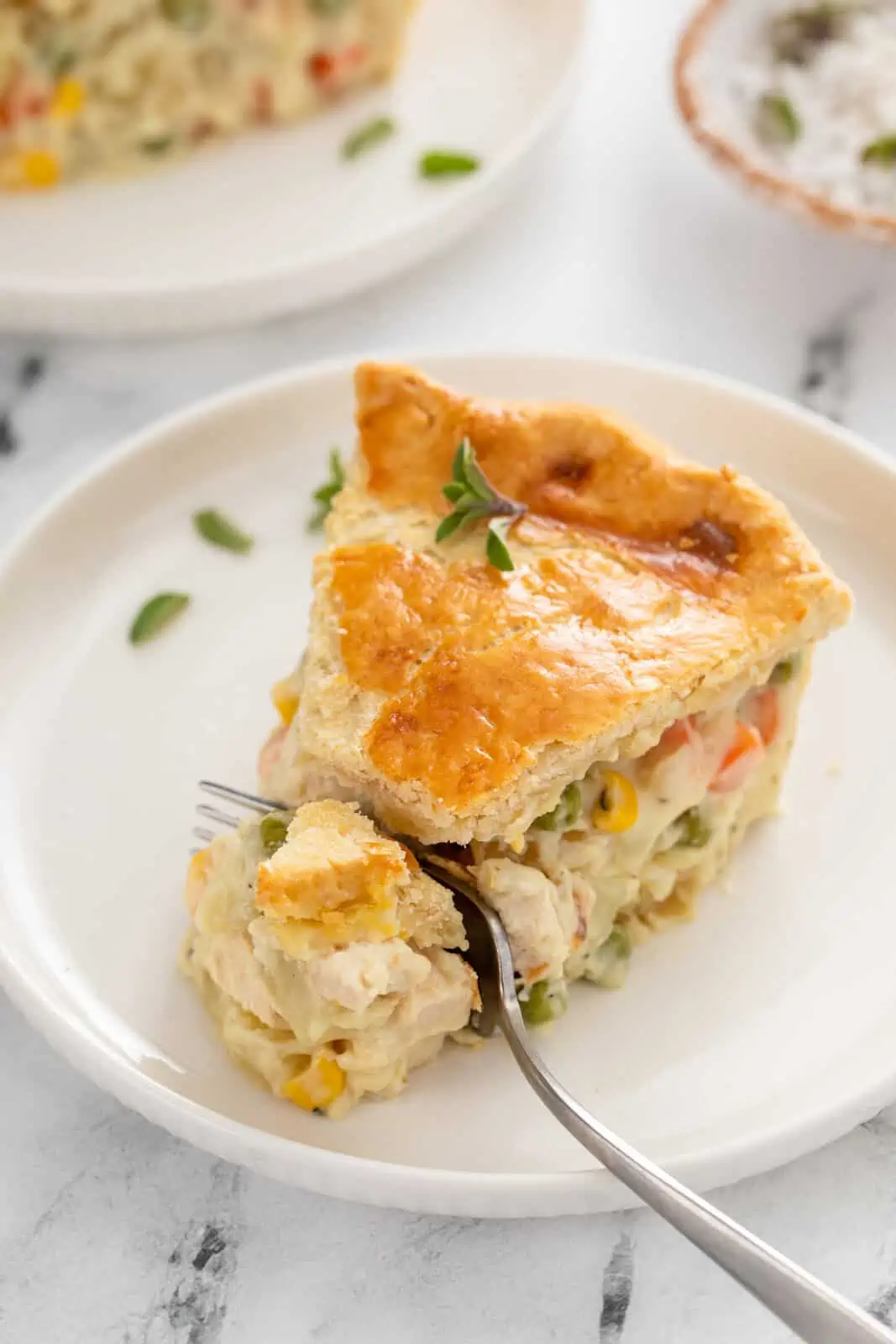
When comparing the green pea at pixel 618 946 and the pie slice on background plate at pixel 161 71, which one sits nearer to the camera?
the green pea at pixel 618 946

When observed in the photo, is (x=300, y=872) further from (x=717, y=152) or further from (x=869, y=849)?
(x=717, y=152)

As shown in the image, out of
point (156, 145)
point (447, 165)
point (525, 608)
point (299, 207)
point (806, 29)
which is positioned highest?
point (806, 29)

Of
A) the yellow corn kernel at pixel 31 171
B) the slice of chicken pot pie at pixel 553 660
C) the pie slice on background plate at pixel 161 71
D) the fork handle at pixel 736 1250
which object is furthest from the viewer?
the pie slice on background plate at pixel 161 71

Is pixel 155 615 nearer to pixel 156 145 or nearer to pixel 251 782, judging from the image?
pixel 251 782

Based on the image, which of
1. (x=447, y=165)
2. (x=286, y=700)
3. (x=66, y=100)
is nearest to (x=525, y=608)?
(x=286, y=700)

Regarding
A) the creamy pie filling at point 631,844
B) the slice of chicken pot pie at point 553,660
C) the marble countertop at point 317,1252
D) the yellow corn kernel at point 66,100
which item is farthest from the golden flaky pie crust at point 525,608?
the yellow corn kernel at point 66,100

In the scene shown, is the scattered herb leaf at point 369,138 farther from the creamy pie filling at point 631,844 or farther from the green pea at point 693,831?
the green pea at point 693,831

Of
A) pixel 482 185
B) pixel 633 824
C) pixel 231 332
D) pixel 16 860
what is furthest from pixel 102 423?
pixel 633 824
